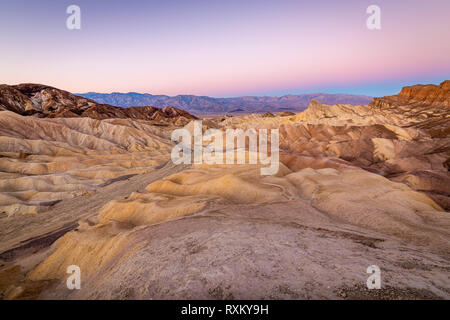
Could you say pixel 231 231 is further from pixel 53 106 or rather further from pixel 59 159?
pixel 53 106

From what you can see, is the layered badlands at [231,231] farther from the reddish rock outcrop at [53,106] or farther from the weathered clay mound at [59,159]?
the reddish rock outcrop at [53,106]

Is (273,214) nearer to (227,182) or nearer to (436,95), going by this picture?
(227,182)

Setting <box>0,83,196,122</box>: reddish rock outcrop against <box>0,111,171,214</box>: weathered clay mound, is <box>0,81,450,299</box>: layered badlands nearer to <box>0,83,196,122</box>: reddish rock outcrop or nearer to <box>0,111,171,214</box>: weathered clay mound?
<box>0,111,171,214</box>: weathered clay mound

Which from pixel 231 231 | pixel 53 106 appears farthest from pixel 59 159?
pixel 53 106

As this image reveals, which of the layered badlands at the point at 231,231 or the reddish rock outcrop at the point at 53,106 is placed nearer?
Answer: the layered badlands at the point at 231,231

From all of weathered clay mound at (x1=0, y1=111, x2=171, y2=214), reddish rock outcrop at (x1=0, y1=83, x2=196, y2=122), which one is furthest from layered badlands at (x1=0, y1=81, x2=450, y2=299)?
reddish rock outcrop at (x1=0, y1=83, x2=196, y2=122)

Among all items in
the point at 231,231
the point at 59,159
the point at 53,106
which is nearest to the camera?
the point at 231,231

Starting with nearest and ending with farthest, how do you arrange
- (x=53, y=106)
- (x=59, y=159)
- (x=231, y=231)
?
1. (x=231, y=231)
2. (x=59, y=159)
3. (x=53, y=106)

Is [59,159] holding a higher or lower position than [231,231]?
higher

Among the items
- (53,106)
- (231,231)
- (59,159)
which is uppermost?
(53,106)

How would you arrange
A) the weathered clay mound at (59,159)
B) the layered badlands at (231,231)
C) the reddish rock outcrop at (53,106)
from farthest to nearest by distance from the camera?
the reddish rock outcrop at (53,106)
the weathered clay mound at (59,159)
the layered badlands at (231,231)

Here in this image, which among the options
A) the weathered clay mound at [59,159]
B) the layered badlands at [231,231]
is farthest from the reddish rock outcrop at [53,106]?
the layered badlands at [231,231]

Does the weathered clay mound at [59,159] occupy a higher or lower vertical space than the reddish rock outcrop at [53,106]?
lower

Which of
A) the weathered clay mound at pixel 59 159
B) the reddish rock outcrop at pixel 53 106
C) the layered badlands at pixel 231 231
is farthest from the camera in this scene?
the reddish rock outcrop at pixel 53 106
